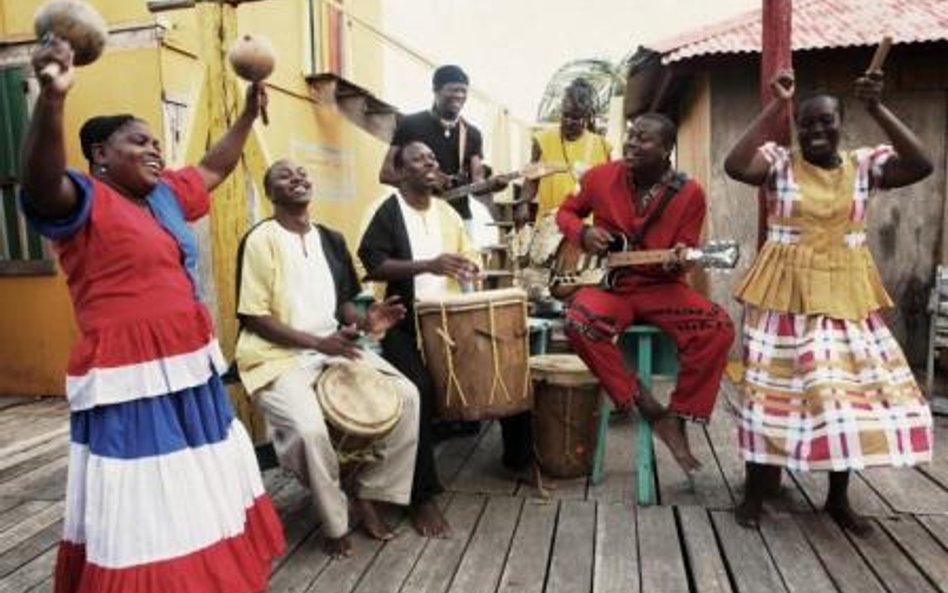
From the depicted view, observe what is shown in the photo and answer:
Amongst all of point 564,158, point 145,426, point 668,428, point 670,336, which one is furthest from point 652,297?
point 564,158

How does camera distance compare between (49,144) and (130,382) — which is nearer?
(49,144)

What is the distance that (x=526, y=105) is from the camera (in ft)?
81.8

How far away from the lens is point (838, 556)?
3.20 metres

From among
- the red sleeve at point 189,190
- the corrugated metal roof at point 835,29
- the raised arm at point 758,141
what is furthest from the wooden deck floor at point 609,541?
the corrugated metal roof at point 835,29

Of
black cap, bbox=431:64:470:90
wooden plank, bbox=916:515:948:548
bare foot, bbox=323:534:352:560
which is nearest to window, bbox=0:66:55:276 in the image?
black cap, bbox=431:64:470:90

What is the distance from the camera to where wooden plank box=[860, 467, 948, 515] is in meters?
3.72

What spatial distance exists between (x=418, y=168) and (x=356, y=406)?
1.35 meters

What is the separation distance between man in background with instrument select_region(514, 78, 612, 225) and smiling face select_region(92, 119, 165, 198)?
390 centimetres

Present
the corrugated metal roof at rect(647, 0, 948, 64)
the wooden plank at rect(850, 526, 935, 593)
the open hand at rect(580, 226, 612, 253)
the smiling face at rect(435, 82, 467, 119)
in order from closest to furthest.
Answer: the wooden plank at rect(850, 526, 935, 593) → the open hand at rect(580, 226, 612, 253) → the smiling face at rect(435, 82, 467, 119) → the corrugated metal roof at rect(647, 0, 948, 64)

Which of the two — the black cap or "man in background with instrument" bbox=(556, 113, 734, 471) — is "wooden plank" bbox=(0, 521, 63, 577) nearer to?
"man in background with instrument" bbox=(556, 113, 734, 471)

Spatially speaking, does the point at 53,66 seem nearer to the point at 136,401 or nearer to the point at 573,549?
the point at 136,401

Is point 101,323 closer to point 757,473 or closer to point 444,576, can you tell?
point 444,576

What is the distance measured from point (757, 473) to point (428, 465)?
1.51 m

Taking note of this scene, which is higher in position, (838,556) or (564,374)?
(564,374)
